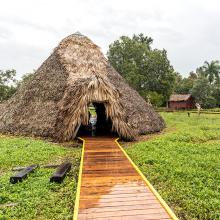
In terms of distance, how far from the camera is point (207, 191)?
8.05 metres

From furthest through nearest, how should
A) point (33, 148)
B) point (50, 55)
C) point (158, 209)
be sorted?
1. point (50, 55)
2. point (33, 148)
3. point (158, 209)

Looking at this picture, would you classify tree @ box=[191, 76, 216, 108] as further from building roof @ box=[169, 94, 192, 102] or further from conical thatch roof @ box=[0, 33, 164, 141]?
conical thatch roof @ box=[0, 33, 164, 141]

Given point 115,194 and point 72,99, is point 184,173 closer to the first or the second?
point 115,194

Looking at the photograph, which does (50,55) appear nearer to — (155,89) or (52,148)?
(52,148)

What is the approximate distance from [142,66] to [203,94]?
16.5 metres

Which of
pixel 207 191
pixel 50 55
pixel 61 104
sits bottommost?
pixel 207 191

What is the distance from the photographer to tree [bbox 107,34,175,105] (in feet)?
163

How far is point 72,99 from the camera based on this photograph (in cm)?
1617

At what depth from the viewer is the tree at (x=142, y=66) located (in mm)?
49812

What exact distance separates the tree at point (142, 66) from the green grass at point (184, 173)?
34.1 m

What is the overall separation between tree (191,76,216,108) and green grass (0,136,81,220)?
50066 mm

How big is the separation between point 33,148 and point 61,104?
3.46m

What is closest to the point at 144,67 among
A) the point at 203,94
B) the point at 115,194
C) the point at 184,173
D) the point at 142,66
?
the point at 142,66

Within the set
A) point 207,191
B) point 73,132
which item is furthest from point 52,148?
point 207,191
